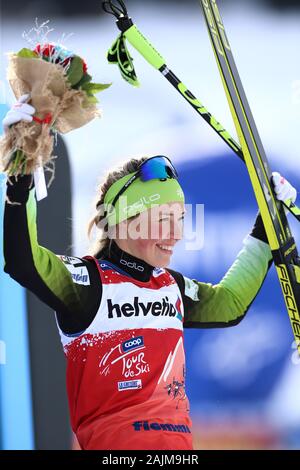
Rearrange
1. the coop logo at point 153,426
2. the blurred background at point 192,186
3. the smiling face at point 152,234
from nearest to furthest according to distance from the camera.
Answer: the coop logo at point 153,426 < the smiling face at point 152,234 < the blurred background at point 192,186

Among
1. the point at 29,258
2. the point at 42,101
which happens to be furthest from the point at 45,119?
the point at 29,258

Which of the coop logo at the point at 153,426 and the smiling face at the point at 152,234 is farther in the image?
the smiling face at the point at 152,234

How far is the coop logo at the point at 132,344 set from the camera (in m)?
1.99

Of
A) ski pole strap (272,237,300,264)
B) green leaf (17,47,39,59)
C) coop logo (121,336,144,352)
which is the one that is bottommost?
coop logo (121,336,144,352)

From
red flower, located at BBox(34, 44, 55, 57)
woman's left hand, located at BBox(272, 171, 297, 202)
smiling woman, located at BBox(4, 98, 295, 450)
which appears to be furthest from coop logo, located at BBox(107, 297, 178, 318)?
red flower, located at BBox(34, 44, 55, 57)

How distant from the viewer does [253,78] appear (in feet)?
9.31

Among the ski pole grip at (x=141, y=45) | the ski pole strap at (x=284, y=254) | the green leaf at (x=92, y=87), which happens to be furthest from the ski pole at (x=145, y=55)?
the green leaf at (x=92, y=87)

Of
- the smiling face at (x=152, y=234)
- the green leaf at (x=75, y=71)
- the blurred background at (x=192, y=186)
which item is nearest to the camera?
the green leaf at (x=75, y=71)

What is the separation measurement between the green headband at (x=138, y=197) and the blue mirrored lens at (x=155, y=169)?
0.01 m

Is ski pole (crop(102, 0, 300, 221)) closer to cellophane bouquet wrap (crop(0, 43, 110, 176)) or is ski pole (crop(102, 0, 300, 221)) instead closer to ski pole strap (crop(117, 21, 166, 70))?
ski pole strap (crop(117, 21, 166, 70))

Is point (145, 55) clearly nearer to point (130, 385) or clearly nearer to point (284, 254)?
point (284, 254)

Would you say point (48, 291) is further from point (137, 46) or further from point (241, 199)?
point (241, 199)

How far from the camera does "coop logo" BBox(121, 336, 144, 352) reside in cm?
199

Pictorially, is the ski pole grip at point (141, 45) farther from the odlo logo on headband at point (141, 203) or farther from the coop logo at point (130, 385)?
the coop logo at point (130, 385)
